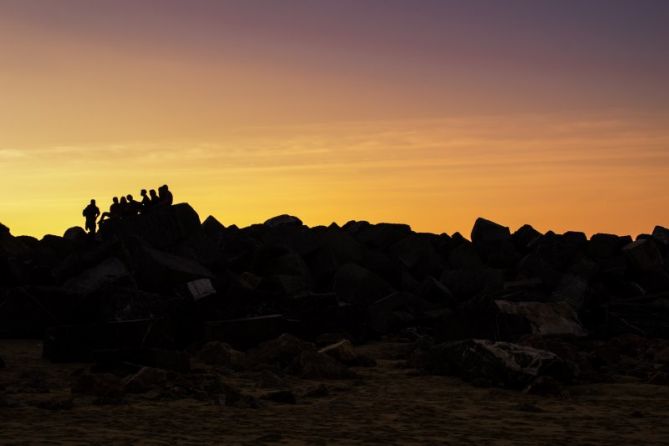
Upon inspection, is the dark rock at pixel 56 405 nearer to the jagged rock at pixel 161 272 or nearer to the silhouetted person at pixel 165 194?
the jagged rock at pixel 161 272

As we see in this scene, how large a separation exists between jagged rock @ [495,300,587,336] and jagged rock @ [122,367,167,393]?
630 cm

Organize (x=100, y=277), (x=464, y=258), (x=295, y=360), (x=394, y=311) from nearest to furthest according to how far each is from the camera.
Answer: (x=295, y=360)
(x=100, y=277)
(x=394, y=311)
(x=464, y=258)

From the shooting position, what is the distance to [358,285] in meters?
18.2

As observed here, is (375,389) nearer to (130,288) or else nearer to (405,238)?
(130,288)

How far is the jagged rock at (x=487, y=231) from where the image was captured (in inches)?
928

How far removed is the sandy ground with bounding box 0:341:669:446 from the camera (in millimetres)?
6965

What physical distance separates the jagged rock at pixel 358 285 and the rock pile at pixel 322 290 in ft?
0.08

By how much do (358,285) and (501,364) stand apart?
790 centimetres

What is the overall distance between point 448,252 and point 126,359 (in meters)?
13.0

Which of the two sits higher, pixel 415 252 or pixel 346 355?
pixel 415 252

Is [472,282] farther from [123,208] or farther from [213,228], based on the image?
[123,208]

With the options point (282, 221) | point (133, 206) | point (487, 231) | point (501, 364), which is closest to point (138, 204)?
point (133, 206)

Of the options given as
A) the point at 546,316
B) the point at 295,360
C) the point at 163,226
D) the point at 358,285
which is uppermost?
the point at 163,226

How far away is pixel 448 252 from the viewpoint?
2273 cm
